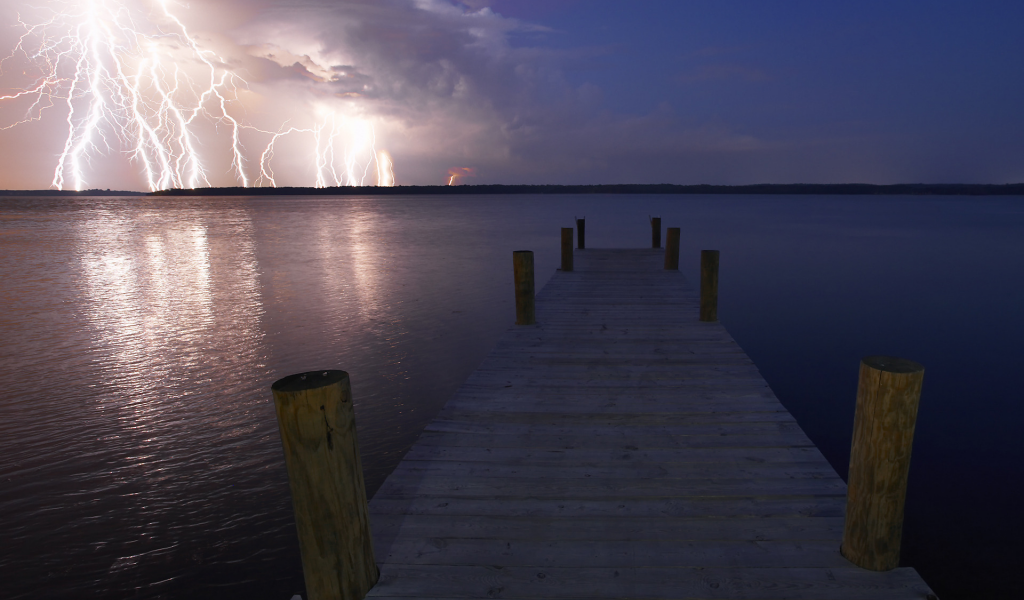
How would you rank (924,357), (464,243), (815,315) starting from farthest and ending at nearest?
(464,243), (815,315), (924,357)

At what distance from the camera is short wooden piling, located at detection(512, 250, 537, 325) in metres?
7.86

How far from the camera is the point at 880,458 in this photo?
2602mm

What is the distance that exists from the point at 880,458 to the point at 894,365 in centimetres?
46

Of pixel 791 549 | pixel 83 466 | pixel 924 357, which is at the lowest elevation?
pixel 924 357

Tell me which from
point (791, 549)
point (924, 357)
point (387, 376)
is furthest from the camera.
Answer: point (924, 357)

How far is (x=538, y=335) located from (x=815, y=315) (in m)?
10.4

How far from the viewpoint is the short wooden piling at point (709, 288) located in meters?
7.86

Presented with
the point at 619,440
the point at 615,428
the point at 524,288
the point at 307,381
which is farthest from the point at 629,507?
the point at 524,288

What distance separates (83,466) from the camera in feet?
19.4

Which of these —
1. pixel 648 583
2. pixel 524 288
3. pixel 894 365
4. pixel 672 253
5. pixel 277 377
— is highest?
pixel 894 365

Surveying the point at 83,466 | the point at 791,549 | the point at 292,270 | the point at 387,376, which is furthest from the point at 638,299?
the point at 292,270

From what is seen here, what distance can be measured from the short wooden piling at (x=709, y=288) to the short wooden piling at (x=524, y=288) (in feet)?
8.38

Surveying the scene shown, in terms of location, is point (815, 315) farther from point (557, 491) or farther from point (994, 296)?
point (557, 491)

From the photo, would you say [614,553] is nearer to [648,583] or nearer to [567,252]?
[648,583]
